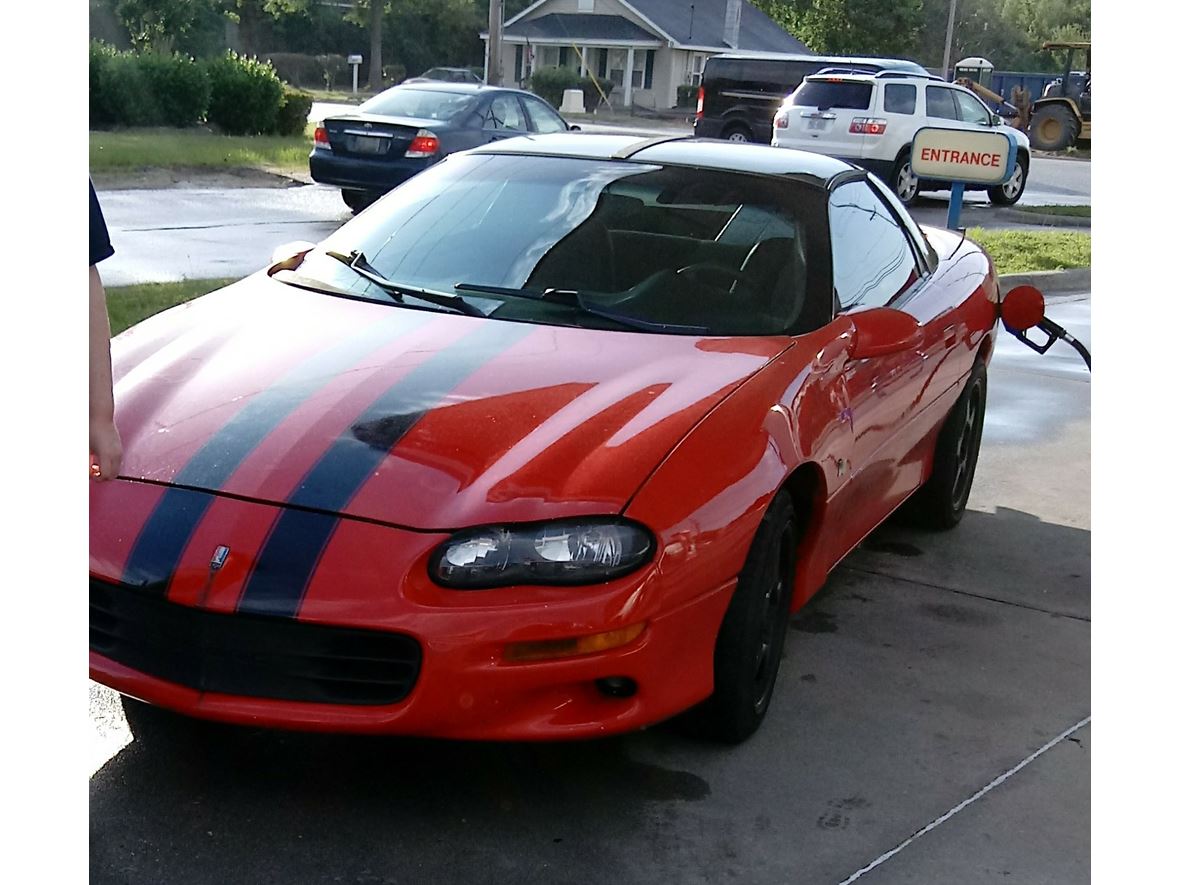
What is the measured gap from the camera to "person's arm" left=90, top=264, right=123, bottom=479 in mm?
2174

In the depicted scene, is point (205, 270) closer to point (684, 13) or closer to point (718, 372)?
point (718, 372)

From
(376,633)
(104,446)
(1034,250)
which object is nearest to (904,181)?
(1034,250)

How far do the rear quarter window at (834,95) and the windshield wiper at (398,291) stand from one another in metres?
17.2

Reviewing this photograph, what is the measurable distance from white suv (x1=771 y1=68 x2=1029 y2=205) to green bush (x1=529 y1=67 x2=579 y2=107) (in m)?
30.6

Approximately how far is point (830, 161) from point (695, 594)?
2.33 metres

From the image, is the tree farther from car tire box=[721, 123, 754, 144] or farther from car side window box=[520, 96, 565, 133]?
car side window box=[520, 96, 565, 133]

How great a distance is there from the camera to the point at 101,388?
90.8 inches

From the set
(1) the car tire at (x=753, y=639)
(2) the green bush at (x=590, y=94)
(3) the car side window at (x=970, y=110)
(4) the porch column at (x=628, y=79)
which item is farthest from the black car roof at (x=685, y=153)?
(4) the porch column at (x=628, y=79)

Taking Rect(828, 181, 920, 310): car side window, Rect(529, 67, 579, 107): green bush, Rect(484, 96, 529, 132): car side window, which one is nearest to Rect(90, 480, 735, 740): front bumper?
Rect(828, 181, 920, 310): car side window

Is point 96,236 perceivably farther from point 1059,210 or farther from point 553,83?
point 553,83

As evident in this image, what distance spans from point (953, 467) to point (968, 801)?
2.13 metres

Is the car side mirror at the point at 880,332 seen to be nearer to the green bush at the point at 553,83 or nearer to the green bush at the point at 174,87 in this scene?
the green bush at the point at 174,87
